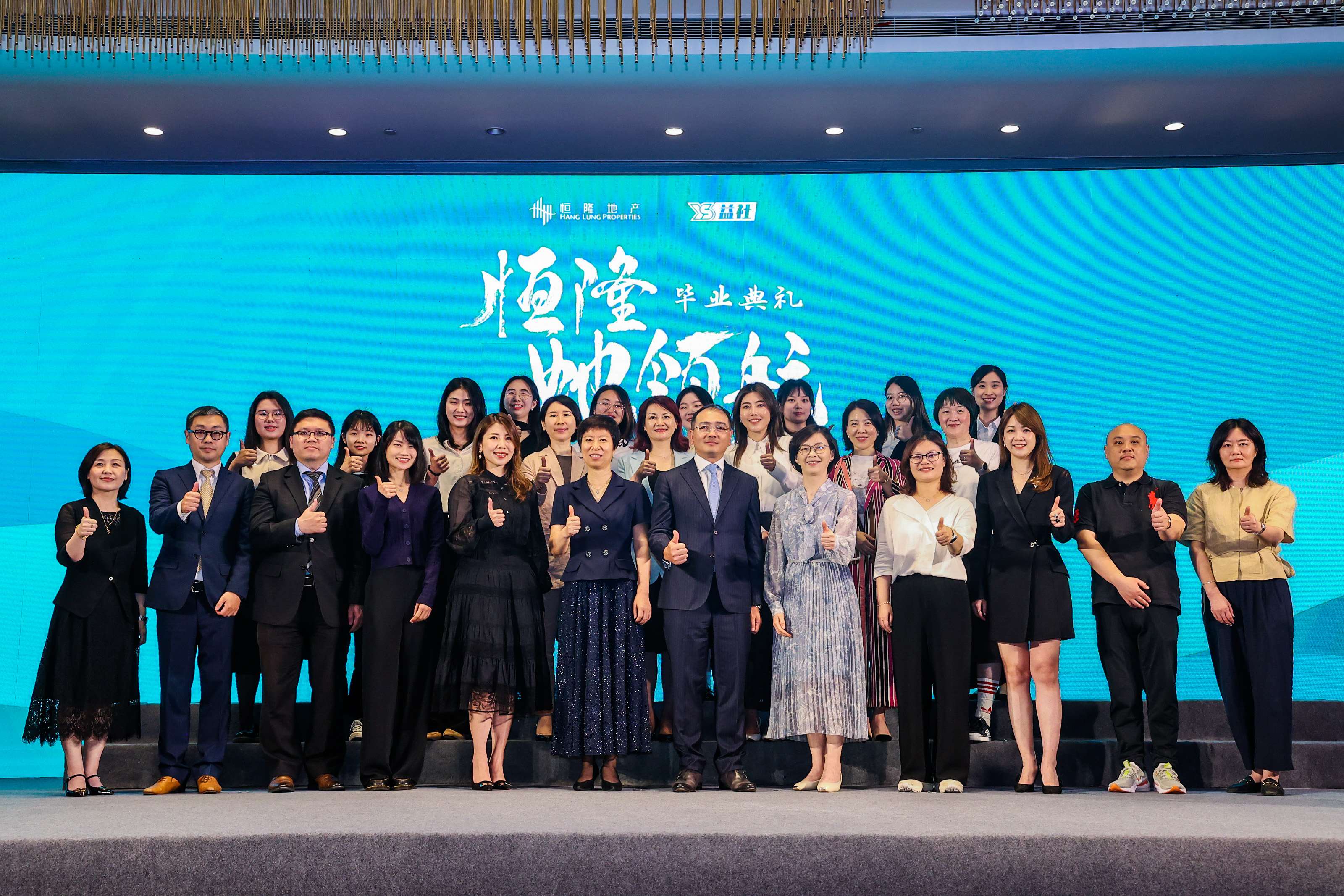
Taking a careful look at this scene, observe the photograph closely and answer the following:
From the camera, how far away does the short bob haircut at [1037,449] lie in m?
4.09

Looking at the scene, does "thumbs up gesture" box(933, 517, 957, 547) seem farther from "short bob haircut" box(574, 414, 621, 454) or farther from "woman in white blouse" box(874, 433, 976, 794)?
"short bob haircut" box(574, 414, 621, 454)

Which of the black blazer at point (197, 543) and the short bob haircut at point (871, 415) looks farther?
the short bob haircut at point (871, 415)

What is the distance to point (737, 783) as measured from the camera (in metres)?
3.90

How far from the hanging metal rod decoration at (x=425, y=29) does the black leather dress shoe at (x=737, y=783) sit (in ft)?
8.33

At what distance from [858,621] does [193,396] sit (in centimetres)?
410

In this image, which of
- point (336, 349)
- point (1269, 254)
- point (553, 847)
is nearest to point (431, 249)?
point (336, 349)

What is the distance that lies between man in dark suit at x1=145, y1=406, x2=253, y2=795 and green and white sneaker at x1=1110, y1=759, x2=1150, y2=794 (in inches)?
129

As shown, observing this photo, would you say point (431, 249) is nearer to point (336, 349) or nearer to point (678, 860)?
point (336, 349)

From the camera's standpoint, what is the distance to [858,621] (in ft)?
13.4

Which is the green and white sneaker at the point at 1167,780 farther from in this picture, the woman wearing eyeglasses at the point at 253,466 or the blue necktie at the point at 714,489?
the woman wearing eyeglasses at the point at 253,466

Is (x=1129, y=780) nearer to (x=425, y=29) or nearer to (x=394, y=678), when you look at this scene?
(x=394, y=678)

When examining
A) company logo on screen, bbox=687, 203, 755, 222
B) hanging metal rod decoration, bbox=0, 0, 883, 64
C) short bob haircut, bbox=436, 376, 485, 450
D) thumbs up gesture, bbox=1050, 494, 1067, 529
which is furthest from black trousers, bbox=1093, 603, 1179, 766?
company logo on screen, bbox=687, 203, 755, 222

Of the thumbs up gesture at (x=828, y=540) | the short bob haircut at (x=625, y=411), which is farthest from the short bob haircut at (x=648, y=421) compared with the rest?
the thumbs up gesture at (x=828, y=540)

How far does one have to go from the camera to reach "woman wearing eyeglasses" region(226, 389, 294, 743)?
4246 mm
